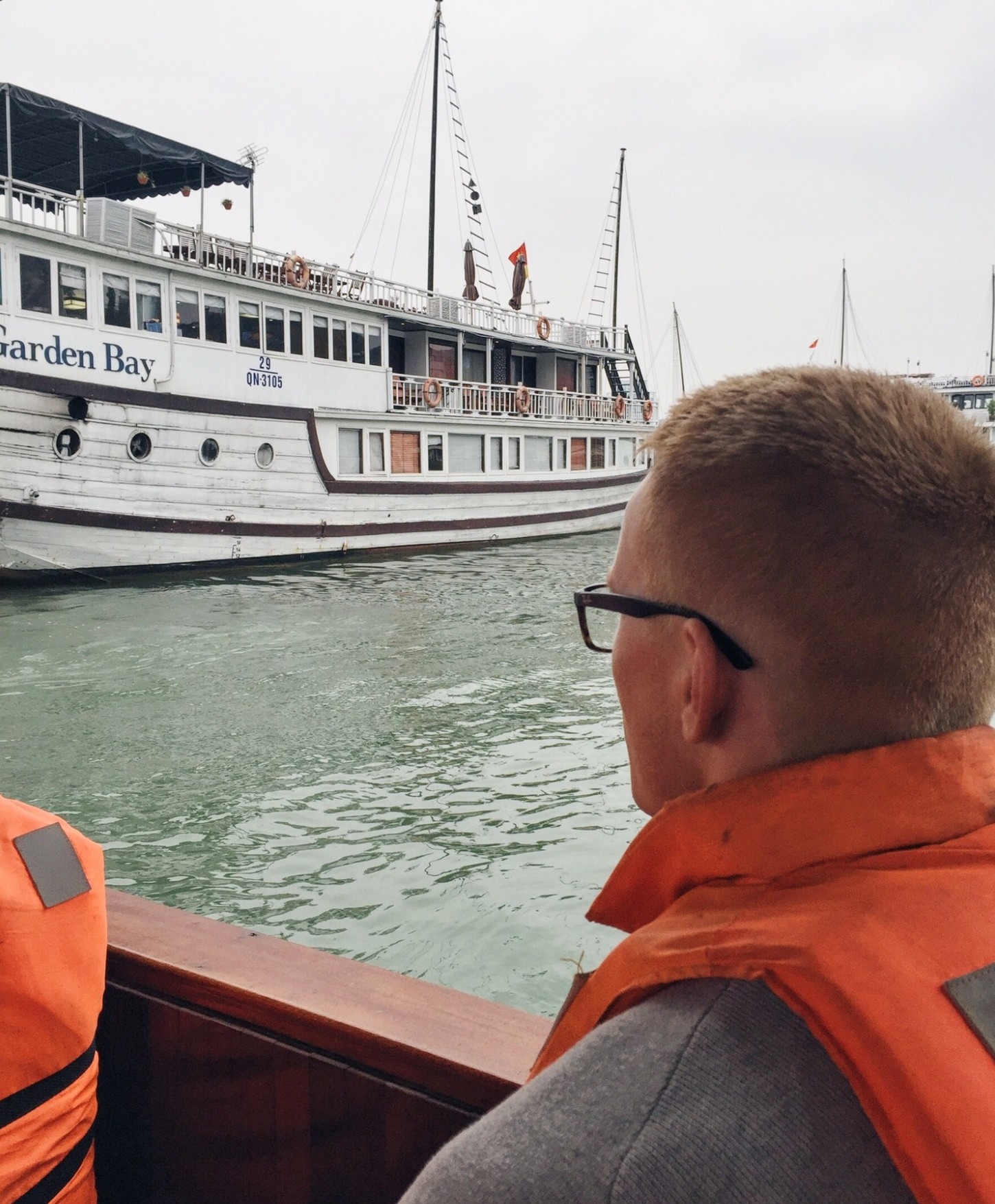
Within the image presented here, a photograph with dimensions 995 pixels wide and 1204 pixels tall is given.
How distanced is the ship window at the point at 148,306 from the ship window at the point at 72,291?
2.49 ft

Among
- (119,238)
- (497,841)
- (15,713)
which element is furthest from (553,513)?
(497,841)

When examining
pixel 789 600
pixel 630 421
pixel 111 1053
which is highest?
pixel 630 421

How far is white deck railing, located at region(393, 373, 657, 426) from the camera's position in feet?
59.8

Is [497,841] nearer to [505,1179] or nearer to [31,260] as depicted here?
[505,1179]

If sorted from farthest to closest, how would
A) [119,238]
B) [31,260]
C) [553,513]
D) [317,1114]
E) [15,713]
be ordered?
[553,513], [119,238], [31,260], [15,713], [317,1114]

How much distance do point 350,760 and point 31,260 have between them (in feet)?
29.8

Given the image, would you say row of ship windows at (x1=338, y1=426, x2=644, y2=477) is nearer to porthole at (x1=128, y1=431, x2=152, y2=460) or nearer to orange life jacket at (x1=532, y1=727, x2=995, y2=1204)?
porthole at (x1=128, y1=431, x2=152, y2=460)

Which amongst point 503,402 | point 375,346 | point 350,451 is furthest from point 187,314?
point 503,402

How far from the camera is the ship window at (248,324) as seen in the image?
48.9 feet

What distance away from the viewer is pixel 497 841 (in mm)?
A: 5004

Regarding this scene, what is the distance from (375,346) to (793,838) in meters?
17.4

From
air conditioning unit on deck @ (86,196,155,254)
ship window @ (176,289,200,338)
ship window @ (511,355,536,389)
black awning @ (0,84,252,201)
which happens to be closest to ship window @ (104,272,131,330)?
air conditioning unit on deck @ (86,196,155,254)

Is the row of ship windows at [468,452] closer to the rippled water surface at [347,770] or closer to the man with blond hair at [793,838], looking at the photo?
the rippled water surface at [347,770]

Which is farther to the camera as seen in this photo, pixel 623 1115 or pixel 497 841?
pixel 497 841
